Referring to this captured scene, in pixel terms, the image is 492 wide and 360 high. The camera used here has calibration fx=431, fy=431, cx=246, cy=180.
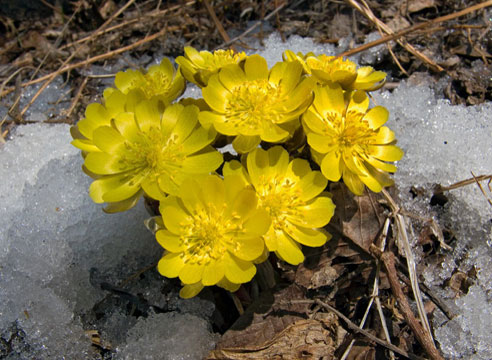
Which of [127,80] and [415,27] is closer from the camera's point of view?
[127,80]

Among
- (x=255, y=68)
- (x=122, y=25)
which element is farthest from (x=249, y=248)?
(x=122, y=25)

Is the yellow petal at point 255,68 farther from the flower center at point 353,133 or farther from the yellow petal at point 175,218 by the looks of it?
the yellow petal at point 175,218

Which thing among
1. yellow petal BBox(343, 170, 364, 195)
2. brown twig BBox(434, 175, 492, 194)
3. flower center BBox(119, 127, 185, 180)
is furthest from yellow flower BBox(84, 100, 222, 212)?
brown twig BBox(434, 175, 492, 194)

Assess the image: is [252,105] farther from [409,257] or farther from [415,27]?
[415,27]

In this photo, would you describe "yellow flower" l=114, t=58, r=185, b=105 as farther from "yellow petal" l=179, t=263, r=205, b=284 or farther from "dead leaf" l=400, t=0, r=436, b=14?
"dead leaf" l=400, t=0, r=436, b=14

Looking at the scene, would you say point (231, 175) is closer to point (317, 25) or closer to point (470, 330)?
point (470, 330)

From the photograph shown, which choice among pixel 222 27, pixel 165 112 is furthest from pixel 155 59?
pixel 165 112
